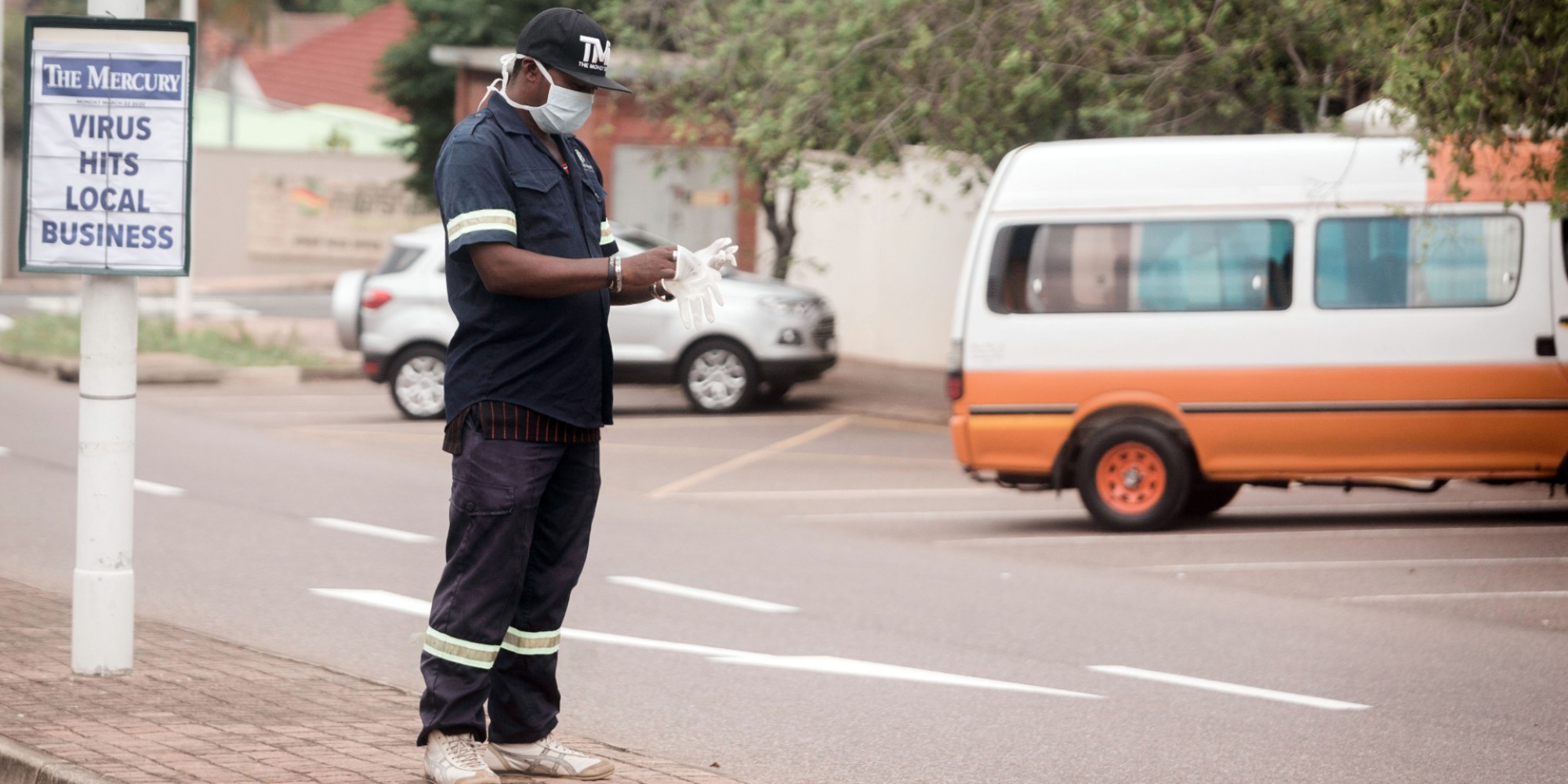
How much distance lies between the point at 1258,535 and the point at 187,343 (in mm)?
16502

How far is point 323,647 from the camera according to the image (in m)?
7.72

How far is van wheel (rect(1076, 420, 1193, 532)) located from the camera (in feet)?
38.6

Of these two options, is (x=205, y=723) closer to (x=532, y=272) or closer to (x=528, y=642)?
(x=528, y=642)

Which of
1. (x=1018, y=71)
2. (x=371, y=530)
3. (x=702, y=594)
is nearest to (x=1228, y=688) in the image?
(x=702, y=594)

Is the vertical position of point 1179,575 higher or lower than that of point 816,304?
lower

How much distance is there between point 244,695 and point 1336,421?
7.53 meters

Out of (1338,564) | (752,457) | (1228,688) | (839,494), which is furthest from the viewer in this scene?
(752,457)

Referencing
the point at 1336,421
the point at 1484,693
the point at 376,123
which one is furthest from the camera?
the point at 376,123

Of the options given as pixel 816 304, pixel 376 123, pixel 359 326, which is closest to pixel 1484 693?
pixel 816 304

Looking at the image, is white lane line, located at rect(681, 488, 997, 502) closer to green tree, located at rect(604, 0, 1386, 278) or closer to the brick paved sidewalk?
green tree, located at rect(604, 0, 1386, 278)

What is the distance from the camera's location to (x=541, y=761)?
16.4 ft

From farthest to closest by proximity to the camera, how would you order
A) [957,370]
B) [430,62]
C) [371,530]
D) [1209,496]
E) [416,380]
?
[430,62] < [416,380] < [1209,496] < [957,370] < [371,530]

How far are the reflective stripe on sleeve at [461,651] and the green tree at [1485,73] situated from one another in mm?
6622

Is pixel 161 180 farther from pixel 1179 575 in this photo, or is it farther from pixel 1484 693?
pixel 1179 575
